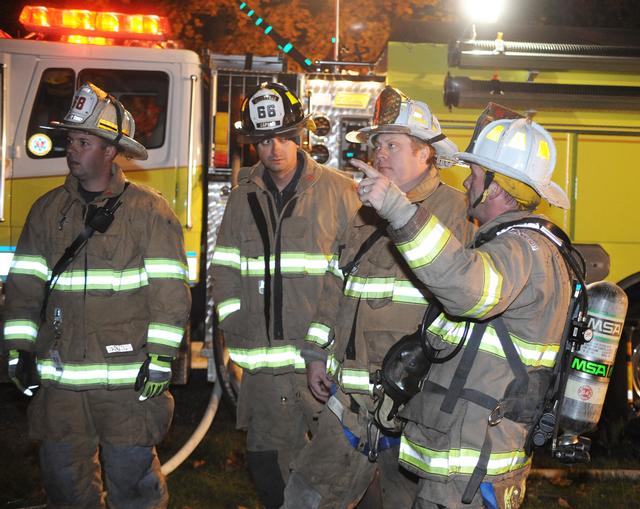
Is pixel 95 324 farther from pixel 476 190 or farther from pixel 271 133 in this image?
pixel 476 190

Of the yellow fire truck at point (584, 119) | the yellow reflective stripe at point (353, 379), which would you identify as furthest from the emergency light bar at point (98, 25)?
the yellow reflective stripe at point (353, 379)

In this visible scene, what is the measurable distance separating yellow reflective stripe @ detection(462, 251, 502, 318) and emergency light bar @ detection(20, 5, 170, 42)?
170 inches

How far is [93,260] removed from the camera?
12.9 ft

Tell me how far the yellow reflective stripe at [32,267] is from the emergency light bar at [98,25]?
260 cm

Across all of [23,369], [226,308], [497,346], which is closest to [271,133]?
[226,308]

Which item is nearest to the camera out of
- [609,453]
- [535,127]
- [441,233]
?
[441,233]

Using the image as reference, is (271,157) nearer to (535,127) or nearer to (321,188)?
(321,188)

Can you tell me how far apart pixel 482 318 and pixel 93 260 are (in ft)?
6.89

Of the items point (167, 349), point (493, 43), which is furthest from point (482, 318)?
point (493, 43)

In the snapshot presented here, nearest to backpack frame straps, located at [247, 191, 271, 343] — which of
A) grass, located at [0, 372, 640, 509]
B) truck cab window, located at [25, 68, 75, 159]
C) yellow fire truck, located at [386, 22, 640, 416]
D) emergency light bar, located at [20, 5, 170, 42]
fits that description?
grass, located at [0, 372, 640, 509]

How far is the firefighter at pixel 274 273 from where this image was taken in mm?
4305

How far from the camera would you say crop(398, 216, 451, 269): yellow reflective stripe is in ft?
7.65

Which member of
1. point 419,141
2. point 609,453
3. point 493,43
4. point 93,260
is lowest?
point 609,453

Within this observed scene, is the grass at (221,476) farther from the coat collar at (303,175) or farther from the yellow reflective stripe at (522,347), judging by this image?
the yellow reflective stripe at (522,347)
